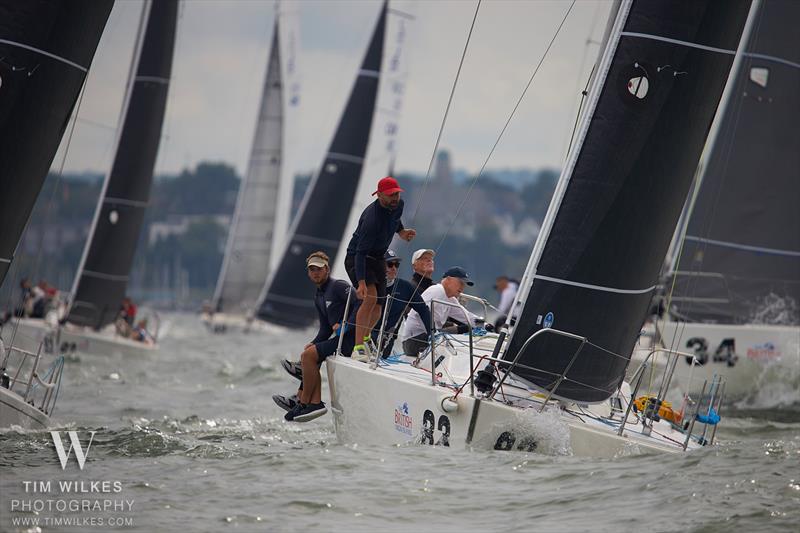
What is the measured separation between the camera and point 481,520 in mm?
5371

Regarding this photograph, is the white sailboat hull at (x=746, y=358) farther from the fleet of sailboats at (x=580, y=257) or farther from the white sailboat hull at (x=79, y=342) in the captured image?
the white sailboat hull at (x=79, y=342)

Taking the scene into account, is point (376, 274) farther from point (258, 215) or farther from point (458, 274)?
point (258, 215)

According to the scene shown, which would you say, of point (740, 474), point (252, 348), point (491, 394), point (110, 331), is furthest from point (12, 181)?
point (252, 348)

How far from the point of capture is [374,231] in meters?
7.43

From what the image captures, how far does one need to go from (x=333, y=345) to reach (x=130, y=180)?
470 inches

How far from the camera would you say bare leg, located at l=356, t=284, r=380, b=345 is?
7.59 meters

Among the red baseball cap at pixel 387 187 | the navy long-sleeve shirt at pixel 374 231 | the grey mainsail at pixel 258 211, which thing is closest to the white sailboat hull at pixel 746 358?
the navy long-sleeve shirt at pixel 374 231

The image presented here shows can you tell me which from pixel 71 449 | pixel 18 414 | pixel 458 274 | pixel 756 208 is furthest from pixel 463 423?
pixel 756 208

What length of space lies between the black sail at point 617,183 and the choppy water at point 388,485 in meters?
0.93

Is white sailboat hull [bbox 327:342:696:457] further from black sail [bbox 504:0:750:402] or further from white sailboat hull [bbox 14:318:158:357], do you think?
white sailboat hull [bbox 14:318:158:357]

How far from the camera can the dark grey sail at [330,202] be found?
94.2 ft

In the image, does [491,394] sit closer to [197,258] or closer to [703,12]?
[703,12]

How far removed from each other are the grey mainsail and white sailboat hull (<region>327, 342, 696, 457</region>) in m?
23.8

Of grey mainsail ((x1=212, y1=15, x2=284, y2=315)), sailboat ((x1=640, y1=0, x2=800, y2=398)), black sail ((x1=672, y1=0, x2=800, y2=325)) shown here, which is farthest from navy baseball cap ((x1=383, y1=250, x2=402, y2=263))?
grey mainsail ((x1=212, y1=15, x2=284, y2=315))
